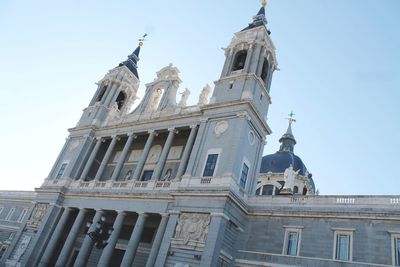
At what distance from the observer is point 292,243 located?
24219mm

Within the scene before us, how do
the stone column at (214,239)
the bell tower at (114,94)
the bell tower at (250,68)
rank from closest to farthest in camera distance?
the stone column at (214,239) → the bell tower at (250,68) → the bell tower at (114,94)

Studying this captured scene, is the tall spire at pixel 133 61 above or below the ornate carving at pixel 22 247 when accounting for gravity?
above

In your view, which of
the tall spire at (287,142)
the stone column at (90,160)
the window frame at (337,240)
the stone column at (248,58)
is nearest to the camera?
the window frame at (337,240)

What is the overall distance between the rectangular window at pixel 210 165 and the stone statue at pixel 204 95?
267 inches

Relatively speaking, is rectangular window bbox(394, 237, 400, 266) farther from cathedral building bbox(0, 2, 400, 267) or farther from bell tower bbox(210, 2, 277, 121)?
bell tower bbox(210, 2, 277, 121)

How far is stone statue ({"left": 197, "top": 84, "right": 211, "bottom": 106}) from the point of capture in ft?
109

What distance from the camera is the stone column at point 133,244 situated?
26406 millimetres

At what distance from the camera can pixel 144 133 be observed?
1406 inches

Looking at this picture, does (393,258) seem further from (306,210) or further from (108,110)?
(108,110)

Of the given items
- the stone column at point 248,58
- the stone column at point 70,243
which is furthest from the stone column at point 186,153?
the stone column at point 70,243

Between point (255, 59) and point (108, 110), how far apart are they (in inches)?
738

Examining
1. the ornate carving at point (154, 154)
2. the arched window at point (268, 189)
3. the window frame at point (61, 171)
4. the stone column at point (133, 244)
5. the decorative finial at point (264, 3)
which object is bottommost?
the stone column at point (133, 244)

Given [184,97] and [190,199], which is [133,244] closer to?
[190,199]

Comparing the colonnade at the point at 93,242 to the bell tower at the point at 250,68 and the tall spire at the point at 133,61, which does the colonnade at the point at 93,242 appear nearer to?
the bell tower at the point at 250,68
